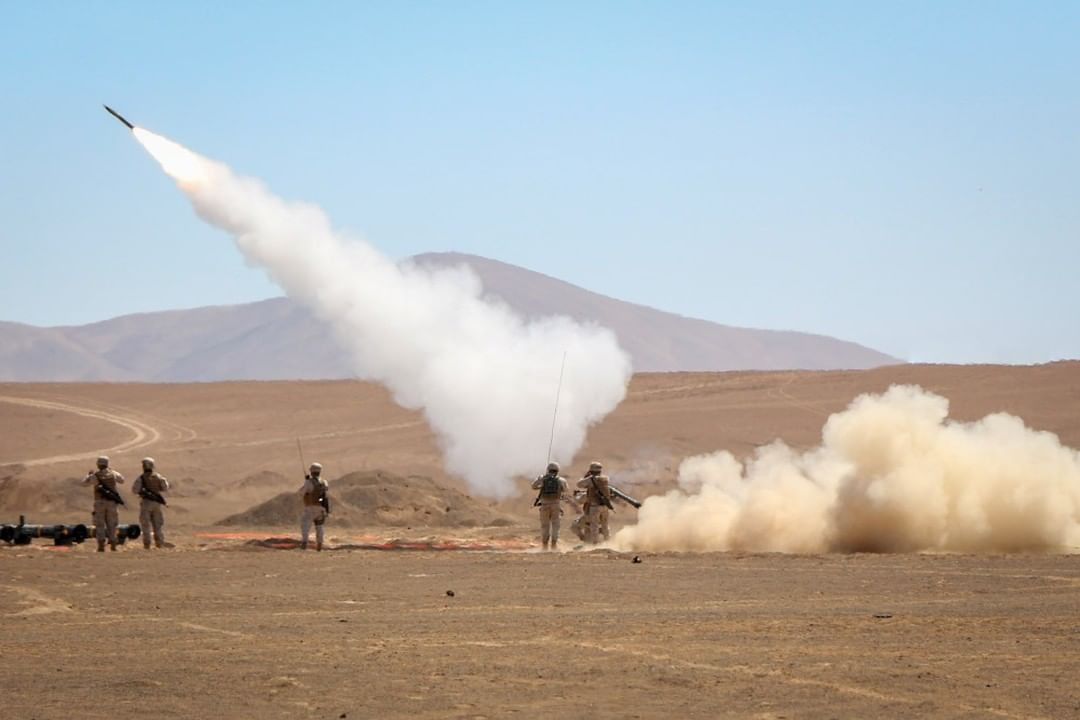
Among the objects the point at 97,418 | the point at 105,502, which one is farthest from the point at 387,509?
the point at 97,418

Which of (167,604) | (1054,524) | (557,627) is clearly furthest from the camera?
(1054,524)

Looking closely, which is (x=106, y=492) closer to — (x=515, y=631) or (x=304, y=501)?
(x=304, y=501)

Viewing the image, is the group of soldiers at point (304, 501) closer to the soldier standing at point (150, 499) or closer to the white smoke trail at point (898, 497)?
the soldier standing at point (150, 499)

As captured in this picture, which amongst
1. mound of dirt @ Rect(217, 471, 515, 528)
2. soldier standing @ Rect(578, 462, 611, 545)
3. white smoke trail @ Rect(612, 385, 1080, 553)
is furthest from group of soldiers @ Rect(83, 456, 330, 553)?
mound of dirt @ Rect(217, 471, 515, 528)

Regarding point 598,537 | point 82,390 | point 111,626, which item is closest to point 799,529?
point 598,537

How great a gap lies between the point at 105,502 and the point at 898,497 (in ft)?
40.8

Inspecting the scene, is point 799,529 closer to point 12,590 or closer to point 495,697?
point 12,590

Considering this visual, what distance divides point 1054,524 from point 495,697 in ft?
51.5

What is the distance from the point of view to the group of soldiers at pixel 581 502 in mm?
27375

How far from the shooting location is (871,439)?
26672 mm

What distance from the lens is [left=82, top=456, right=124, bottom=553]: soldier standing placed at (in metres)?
26.9

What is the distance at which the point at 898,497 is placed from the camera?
25547mm

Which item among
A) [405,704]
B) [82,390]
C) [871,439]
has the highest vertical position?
[82,390]

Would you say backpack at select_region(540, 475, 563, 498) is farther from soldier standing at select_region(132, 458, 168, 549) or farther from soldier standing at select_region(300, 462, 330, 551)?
soldier standing at select_region(132, 458, 168, 549)
